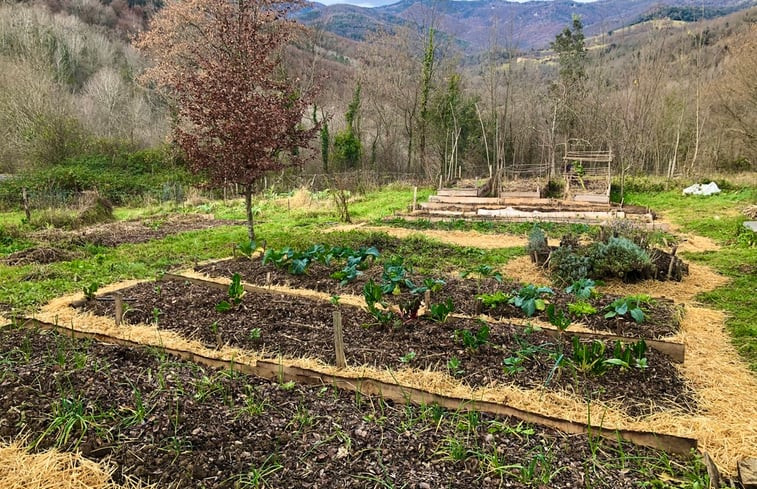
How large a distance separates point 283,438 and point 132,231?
9.85 meters

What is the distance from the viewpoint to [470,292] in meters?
4.86

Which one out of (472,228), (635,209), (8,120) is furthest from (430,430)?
(8,120)

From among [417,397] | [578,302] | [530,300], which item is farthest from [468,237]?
[417,397]

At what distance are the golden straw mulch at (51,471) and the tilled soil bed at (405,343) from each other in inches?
53.7

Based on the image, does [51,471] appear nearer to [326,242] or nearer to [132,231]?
[326,242]

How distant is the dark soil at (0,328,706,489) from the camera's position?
212cm

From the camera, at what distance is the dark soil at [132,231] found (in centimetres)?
896

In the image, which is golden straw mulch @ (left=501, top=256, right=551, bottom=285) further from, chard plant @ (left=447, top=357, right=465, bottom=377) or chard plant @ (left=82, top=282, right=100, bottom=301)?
chard plant @ (left=82, top=282, right=100, bottom=301)

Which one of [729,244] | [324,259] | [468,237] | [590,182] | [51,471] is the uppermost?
[590,182]

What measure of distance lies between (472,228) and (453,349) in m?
7.45

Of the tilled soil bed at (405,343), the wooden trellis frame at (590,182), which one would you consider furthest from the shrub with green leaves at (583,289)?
the wooden trellis frame at (590,182)

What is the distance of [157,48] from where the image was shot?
1836cm

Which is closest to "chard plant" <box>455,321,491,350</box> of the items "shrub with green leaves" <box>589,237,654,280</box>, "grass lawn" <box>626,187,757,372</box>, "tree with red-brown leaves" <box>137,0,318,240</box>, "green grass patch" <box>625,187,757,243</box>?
"grass lawn" <box>626,187,757,372</box>

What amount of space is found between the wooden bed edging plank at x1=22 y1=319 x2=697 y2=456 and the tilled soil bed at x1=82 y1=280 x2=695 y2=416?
305mm
